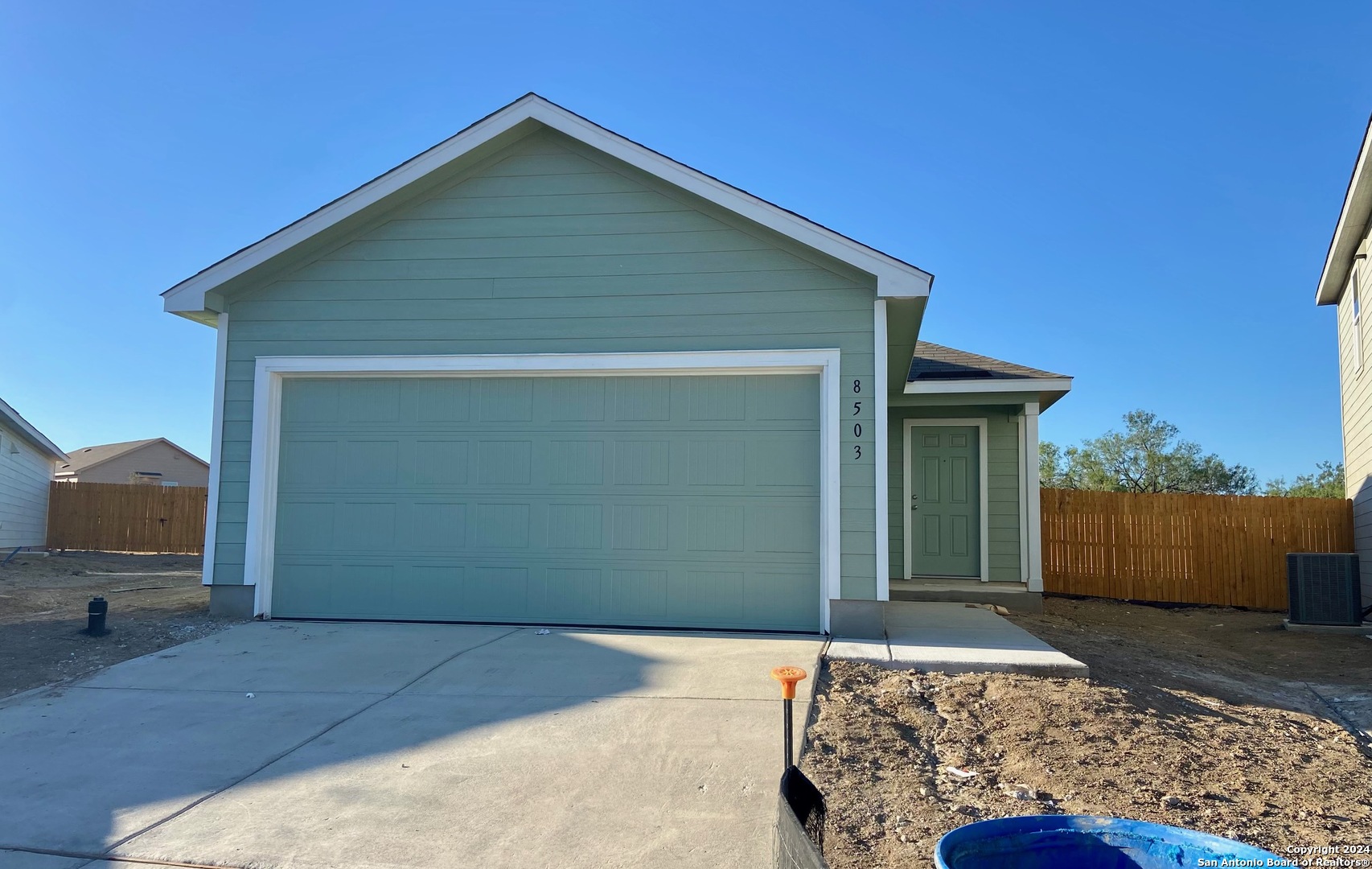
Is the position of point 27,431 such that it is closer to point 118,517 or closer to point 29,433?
point 29,433

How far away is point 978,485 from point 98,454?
38.9m

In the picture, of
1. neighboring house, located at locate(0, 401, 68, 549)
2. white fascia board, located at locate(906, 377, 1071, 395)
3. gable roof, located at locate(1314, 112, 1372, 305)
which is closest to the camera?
gable roof, located at locate(1314, 112, 1372, 305)

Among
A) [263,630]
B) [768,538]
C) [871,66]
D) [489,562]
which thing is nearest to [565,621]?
[489,562]

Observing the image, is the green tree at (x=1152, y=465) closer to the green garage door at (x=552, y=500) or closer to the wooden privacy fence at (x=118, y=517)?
the green garage door at (x=552, y=500)

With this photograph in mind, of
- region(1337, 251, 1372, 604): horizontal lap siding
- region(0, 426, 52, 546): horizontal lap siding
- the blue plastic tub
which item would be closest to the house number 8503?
the blue plastic tub

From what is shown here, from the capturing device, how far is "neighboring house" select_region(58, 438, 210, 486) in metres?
36.2

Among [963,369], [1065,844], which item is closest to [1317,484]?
[963,369]

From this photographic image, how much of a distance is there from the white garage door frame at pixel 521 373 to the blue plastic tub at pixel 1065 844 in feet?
17.4

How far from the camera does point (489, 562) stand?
8.34 meters

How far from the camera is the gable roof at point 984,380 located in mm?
11602

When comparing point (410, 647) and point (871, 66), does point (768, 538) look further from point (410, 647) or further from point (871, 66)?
point (871, 66)

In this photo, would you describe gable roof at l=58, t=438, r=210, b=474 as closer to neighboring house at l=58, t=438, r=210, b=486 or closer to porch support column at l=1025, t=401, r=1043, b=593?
neighboring house at l=58, t=438, r=210, b=486

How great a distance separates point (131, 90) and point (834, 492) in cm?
1383

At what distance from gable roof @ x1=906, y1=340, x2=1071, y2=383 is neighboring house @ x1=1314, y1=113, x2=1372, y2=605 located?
3.80m
